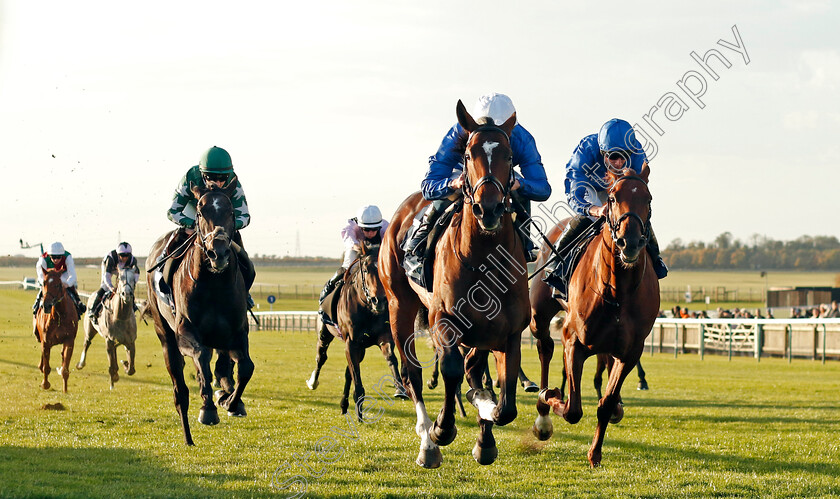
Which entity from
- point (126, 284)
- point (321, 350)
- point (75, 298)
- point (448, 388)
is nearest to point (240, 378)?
point (448, 388)

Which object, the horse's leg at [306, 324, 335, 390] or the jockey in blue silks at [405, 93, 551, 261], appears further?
the horse's leg at [306, 324, 335, 390]

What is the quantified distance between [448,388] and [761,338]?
22463 mm

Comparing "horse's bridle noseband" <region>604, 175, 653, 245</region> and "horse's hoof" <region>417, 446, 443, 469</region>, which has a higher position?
"horse's bridle noseband" <region>604, 175, 653, 245</region>

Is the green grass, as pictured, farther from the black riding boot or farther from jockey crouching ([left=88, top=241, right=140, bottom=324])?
the black riding boot

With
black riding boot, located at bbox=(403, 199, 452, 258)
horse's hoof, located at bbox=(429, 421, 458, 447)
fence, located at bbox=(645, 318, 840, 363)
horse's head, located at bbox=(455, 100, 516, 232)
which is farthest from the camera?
fence, located at bbox=(645, 318, 840, 363)

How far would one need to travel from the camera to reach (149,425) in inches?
398

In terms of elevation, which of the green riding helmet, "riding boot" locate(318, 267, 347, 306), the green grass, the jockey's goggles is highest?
the green riding helmet

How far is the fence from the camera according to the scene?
948 inches

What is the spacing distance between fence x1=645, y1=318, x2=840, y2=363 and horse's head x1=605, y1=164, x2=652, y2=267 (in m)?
16.6

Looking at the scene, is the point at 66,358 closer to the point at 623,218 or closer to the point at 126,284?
the point at 126,284

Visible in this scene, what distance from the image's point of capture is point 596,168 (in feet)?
26.0

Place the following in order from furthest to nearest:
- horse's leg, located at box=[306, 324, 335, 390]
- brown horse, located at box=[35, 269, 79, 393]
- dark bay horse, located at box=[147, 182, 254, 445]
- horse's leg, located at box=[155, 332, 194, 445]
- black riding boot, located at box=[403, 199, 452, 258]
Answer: brown horse, located at box=[35, 269, 79, 393] < horse's leg, located at box=[306, 324, 335, 390] < horse's leg, located at box=[155, 332, 194, 445] < dark bay horse, located at box=[147, 182, 254, 445] < black riding boot, located at box=[403, 199, 452, 258]

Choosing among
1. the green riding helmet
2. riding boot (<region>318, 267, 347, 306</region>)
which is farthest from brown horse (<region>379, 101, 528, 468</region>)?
riding boot (<region>318, 267, 347, 306</region>)

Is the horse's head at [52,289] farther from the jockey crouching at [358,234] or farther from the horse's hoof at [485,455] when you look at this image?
the horse's hoof at [485,455]
